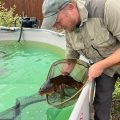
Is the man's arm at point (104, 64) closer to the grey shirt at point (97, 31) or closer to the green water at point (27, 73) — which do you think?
the grey shirt at point (97, 31)

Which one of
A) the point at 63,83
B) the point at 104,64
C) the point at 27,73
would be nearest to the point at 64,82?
the point at 63,83

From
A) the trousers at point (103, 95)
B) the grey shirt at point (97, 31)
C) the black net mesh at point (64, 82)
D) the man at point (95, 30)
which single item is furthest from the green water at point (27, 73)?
the grey shirt at point (97, 31)

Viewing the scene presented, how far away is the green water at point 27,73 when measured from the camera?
4.91m

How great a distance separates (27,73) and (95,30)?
4.09 m

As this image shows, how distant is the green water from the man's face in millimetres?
1402

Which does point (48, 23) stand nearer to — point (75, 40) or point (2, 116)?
point (75, 40)

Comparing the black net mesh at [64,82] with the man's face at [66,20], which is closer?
the man's face at [66,20]

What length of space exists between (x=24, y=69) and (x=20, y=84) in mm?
945

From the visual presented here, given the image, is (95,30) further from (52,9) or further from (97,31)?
(52,9)

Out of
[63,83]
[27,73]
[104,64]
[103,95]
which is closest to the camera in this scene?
[104,64]

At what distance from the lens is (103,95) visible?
378 centimetres

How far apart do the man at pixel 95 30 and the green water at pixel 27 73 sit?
89 cm

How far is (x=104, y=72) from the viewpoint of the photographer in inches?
144

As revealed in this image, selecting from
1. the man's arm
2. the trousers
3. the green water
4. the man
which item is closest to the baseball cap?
the man
